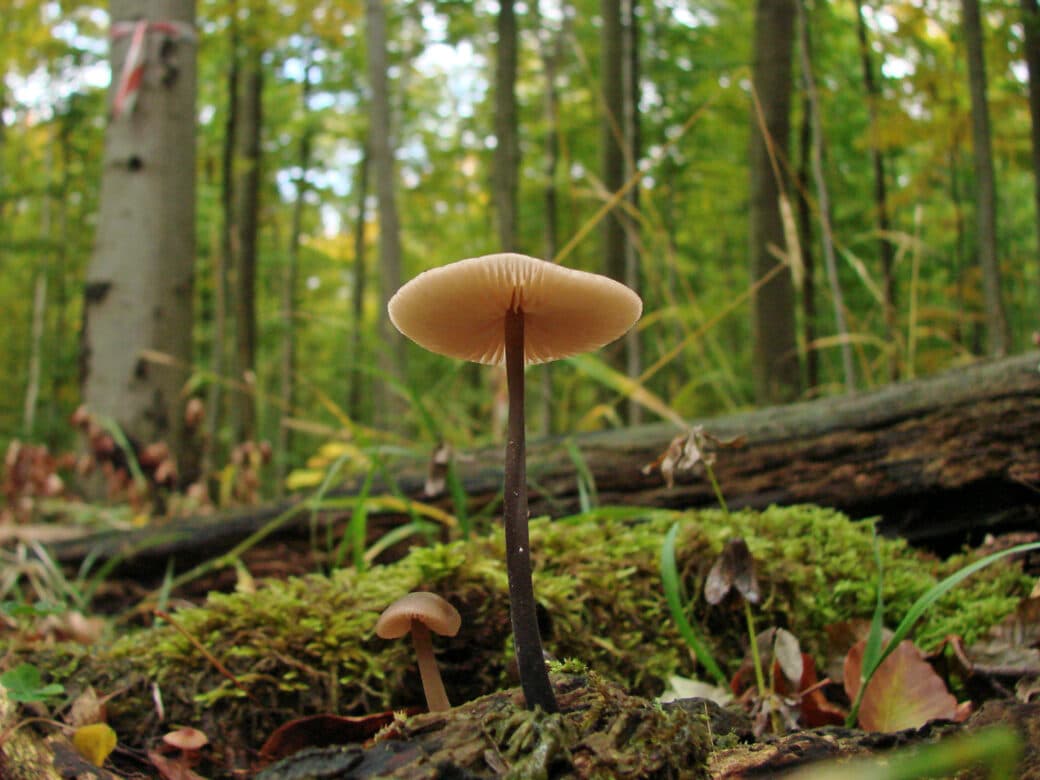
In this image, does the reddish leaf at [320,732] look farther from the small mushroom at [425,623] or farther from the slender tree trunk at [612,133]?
the slender tree trunk at [612,133]

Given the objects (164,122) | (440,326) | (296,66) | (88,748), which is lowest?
(88,748)

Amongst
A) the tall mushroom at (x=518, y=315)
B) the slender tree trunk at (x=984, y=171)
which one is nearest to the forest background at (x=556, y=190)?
the slender tree trunk at (x=984, y=171)

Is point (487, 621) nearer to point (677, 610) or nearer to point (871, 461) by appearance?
point (677, 610)

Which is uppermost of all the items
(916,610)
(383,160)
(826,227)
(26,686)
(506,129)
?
(506,129)

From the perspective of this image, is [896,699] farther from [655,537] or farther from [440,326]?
[440,326]

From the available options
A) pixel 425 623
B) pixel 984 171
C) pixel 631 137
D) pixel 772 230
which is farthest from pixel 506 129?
pixel 425 623

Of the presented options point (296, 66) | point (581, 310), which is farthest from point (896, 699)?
point (296, 66)
